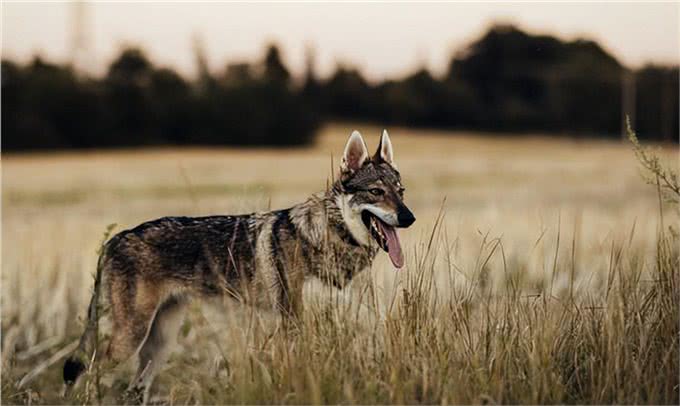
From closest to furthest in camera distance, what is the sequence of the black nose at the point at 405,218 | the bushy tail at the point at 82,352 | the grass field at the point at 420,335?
1. the grass field at the point at 420,335
2. the black nose at the point at 405,218
3. the bushy tail at the point at 82,352

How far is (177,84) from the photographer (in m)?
48.2

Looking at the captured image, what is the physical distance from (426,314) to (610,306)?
1.19 metres

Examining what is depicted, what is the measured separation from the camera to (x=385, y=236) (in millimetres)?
5930

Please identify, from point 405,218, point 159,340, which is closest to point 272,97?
point 159,340

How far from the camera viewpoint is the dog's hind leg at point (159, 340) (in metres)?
6.71

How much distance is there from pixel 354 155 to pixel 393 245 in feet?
2.17

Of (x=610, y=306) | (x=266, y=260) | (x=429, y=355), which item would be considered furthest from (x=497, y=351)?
(x=266, y=260)

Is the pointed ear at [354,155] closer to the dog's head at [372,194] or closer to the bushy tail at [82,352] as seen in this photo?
the dog's head at [372,194]

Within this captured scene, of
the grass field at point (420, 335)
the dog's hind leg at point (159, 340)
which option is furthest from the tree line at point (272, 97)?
the dog's hind leg at point (159, 340)

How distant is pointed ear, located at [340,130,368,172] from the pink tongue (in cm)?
42

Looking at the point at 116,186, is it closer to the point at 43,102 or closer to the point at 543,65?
the point at 43,102

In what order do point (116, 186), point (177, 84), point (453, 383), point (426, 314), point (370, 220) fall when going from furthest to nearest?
1. point (177, 84)
2. point (116, 186)
3. point (370, 220)
4. point (426, 314)
5. point (453, 383)

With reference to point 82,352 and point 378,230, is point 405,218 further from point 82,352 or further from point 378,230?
point 82,352

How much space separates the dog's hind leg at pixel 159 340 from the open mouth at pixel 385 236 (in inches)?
59.9
